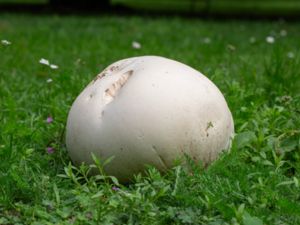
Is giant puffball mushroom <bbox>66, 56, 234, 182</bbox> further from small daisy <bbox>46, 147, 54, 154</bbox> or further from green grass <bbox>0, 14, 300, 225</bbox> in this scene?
small daisy <bbox>46, 147, 54, 154</bbox>

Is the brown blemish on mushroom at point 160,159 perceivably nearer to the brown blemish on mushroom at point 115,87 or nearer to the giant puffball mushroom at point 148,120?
the giant puffball mushroom at point 148,120

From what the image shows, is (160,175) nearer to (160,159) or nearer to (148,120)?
(160,159)

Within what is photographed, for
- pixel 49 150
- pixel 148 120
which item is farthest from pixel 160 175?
pixel 49 150

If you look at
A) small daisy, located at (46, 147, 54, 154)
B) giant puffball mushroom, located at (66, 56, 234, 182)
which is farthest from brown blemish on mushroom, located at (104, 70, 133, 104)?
small daisy, located at (46, 147, 54, 154)

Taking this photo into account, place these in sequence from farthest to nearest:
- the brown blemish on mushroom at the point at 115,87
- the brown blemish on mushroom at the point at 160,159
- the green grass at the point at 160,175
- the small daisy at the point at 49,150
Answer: the small daisy at the point at 49,150 < the brown blemish on mushroom at the point at 115,87 < the brown blemish on mushroom at the point at 160,159 < the green grass at the point at 160,175

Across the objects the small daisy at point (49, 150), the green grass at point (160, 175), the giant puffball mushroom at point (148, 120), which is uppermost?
the giant puffball mushroom at point (148, 120)

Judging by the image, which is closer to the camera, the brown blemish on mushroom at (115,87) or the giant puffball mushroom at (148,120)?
the giant puffball mushroom at (148,120)

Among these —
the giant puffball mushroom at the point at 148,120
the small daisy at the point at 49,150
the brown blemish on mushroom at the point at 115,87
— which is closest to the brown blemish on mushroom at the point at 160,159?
the giant puffball mushroom at the point at 148,120

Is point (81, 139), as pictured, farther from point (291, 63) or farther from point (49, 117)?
point (291, 63)

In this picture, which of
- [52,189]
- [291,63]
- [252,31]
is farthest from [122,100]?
[252,31]
